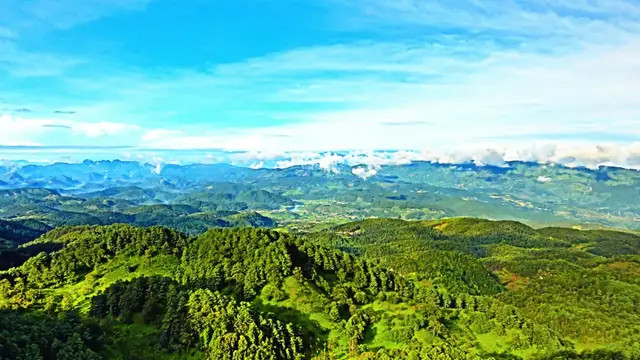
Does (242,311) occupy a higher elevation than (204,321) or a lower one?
higher

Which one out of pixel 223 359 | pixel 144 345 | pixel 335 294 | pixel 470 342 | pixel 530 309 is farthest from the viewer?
pixel 530 309

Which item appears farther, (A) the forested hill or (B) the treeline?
(A) the forested hill

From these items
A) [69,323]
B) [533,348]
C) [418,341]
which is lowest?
[533,348]

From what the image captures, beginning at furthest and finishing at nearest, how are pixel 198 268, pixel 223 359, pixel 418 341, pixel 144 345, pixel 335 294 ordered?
pixel 198 268 → pixel 335 294 → pixel 418 341 → pixel 144 345 → pixel 223 359

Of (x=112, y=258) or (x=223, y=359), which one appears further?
(x=112, y=258)

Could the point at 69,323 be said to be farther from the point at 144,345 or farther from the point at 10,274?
the point at 10,274

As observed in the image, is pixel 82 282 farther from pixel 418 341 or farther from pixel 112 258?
pixel 418 341

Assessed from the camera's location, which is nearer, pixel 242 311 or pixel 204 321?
pixel 204 321

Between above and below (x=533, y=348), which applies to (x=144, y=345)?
above

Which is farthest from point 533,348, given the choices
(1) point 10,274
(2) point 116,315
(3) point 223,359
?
(1) point 10,274

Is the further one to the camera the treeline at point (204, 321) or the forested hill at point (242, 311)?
the forested hill at point (242, 311)
